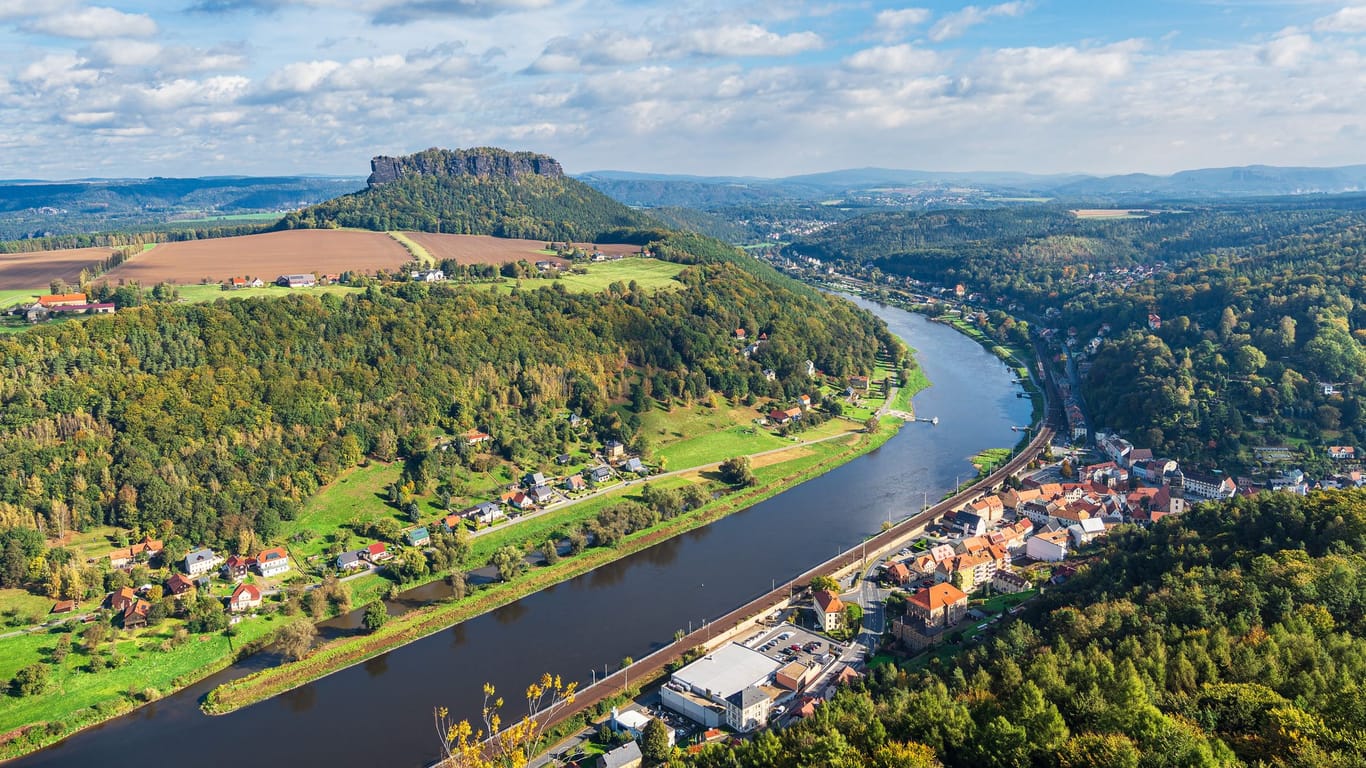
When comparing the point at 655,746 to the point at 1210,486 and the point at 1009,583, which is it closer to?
the point at 1009,583

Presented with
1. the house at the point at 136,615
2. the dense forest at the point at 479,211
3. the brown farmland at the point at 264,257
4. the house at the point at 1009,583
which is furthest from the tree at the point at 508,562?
the dense forest at the point at 479,211

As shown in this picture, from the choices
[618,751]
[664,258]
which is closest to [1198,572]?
[618,751]

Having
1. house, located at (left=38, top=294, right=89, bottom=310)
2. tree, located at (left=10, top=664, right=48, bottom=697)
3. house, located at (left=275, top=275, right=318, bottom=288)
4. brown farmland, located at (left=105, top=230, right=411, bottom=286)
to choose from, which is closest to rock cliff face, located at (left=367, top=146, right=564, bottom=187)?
brown farmland, located at (left=105, top=230, right=411, bottom=286)

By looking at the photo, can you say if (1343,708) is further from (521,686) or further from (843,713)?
(521,686)

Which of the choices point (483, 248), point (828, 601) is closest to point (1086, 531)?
point (828, 601)

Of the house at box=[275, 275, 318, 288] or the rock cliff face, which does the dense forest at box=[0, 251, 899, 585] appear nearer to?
the house at box=[275, 275, 318, 288]

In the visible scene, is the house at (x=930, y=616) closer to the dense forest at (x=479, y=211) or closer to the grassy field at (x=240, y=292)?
the grassy field at (x=240, y=292)
